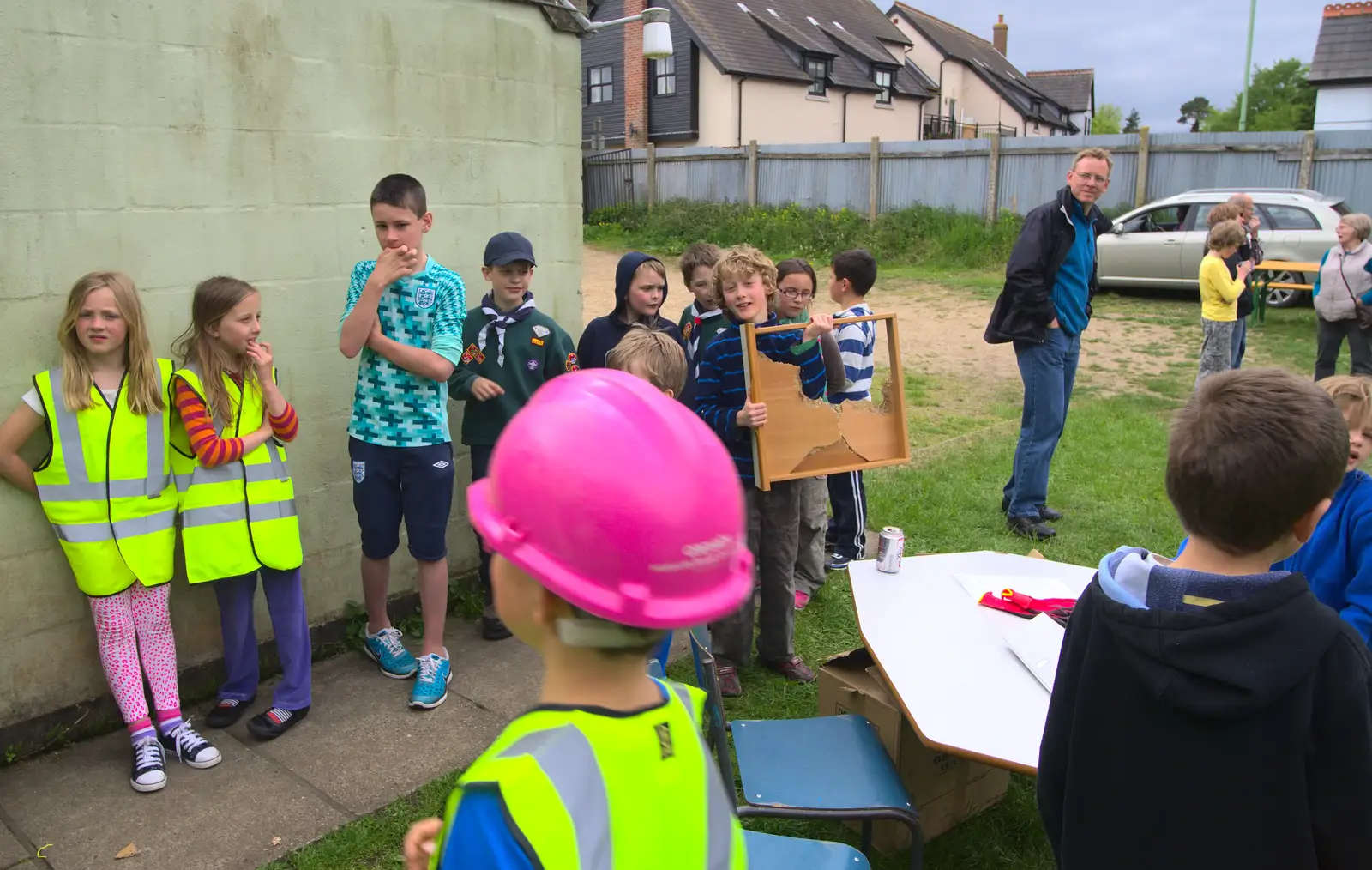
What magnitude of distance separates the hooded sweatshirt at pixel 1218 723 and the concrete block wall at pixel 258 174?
11.4ft

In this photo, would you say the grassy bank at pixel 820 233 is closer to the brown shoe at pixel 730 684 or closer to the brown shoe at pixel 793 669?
the brown shoe at pixel 793 669

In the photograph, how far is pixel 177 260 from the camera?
3836 millimetres

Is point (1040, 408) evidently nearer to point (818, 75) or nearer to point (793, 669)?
point (793, 669)

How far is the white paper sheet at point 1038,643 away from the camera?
9.50 ft

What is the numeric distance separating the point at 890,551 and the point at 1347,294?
24.1 feet

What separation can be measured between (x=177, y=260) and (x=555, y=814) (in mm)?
3443

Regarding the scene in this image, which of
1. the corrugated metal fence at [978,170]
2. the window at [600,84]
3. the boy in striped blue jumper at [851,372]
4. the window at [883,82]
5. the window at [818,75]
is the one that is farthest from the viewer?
the window at [883,82]

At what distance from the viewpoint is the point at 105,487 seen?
3.49m

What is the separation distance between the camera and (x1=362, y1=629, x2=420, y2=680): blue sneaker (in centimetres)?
435

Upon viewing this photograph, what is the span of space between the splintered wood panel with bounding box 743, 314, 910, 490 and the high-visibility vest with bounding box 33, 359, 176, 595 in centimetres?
226

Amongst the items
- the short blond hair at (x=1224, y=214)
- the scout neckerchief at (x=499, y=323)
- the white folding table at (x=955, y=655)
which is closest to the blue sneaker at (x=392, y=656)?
the scout neckerchief at (x=499, y=323)

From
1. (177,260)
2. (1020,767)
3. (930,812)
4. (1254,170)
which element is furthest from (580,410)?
(1254,170)

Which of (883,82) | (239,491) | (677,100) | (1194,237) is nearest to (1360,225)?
(1194,237)

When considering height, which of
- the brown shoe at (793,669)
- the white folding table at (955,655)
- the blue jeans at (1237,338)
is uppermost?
the blue jeans at (1237,338)
